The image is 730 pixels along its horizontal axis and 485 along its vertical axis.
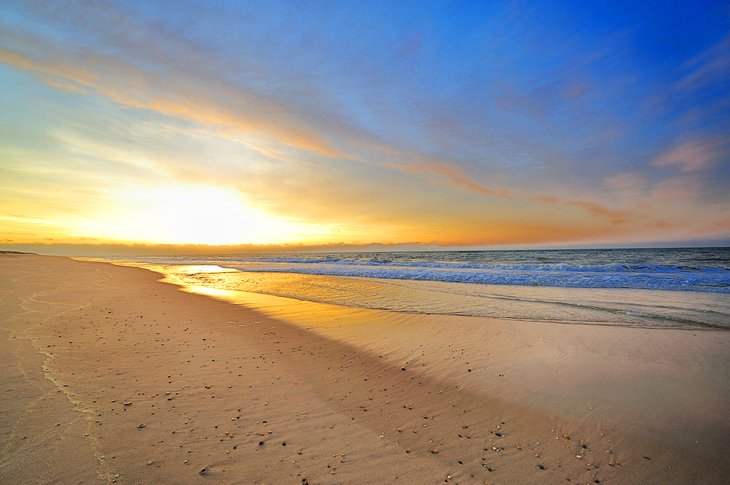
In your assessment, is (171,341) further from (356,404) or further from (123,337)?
(356,404)

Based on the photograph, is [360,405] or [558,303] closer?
[360,405]

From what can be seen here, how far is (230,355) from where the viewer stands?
791 cm

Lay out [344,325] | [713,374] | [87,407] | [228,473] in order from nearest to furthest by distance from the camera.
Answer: [228,473] < [87,407] < [713,374] < [344,325]

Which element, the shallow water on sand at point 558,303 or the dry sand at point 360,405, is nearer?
the dry sand at point 360,405

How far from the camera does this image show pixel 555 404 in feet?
18.3

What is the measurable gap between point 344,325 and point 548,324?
289 inches

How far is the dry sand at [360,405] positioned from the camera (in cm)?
388

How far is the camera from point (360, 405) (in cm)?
552

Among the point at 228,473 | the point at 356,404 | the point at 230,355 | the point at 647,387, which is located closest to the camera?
the point at 228,473

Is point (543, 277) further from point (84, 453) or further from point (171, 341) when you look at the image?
point (84, 453)

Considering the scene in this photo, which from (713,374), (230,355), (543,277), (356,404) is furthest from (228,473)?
(543,277)

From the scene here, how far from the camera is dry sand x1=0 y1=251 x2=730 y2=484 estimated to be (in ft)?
12.7

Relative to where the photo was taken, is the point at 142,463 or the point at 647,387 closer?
the point at 142,463

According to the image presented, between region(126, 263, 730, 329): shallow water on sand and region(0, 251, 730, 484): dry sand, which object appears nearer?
region(0, 251, 730, 484): dry sand
